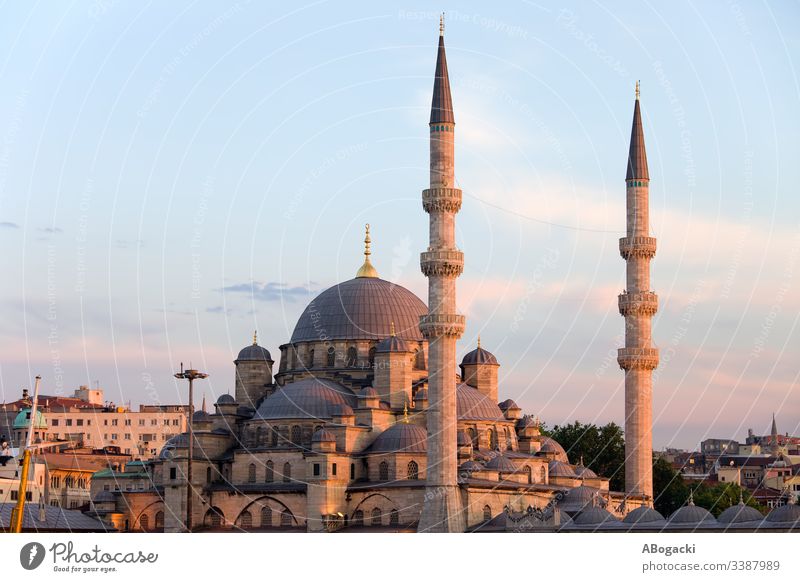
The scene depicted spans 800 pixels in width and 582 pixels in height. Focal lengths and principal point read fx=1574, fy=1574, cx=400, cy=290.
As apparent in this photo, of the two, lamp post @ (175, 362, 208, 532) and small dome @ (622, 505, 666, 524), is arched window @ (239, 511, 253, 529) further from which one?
small dome @ (622, 505, 666, 524)

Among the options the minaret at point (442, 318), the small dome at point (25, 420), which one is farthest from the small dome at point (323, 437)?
the small dome at point (25, 420)

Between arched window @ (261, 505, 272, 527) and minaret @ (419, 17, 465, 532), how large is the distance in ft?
22.7

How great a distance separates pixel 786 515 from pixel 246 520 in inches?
791

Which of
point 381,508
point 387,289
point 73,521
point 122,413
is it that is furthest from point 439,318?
point 122,413

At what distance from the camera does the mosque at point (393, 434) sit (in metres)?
55.3

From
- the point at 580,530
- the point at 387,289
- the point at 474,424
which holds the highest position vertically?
Result: the point at 387,289

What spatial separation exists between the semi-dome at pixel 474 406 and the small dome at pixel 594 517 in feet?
27.5

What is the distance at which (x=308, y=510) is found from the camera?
5744 cm

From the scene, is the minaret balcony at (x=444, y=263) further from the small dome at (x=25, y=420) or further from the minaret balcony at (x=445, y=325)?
the small dome at (x=25, y=420)

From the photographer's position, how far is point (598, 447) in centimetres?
8044

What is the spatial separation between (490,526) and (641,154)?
57.7 feet

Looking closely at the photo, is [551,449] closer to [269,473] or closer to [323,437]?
[323,437]

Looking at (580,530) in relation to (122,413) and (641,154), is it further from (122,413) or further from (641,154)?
(122,413)

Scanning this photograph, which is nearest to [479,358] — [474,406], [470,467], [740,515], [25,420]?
[474,406]
